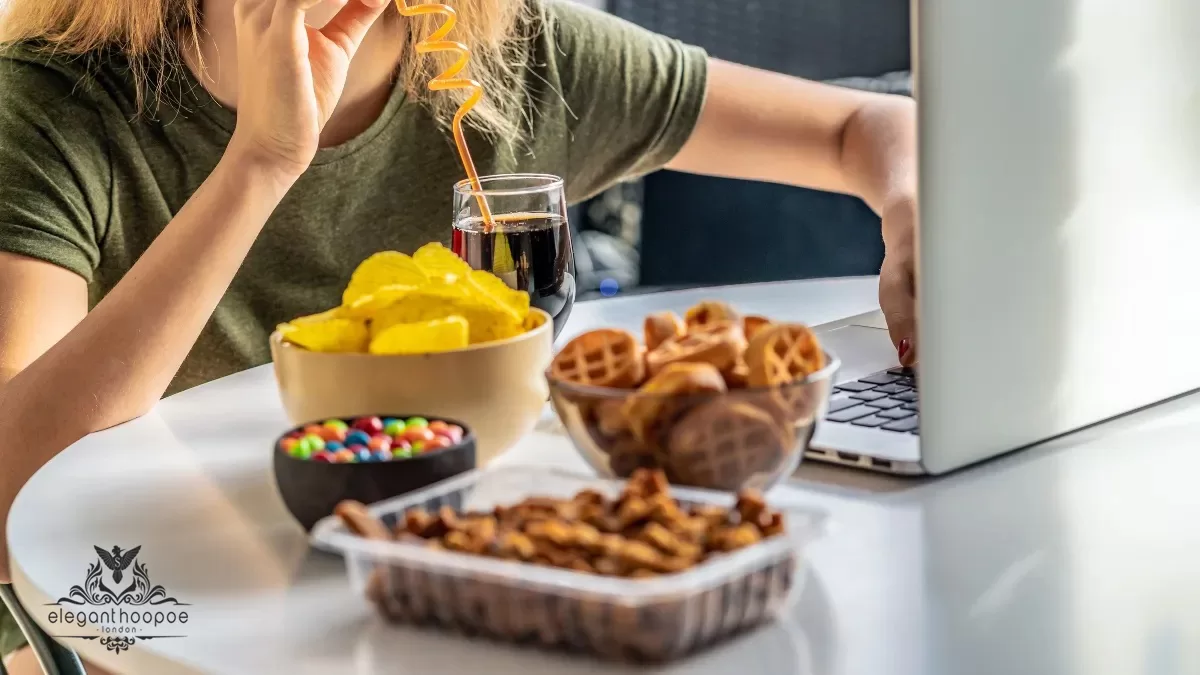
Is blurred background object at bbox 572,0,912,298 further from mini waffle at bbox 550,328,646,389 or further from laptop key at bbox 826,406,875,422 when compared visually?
mini waffle at bbox 550,328,646,389

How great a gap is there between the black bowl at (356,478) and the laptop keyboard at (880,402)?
0.27 m

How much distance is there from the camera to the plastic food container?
1.56 ft

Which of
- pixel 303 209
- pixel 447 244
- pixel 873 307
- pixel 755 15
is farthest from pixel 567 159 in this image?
pixel 755 15

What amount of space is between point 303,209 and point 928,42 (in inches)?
35.9

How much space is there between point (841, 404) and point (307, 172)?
0.78m

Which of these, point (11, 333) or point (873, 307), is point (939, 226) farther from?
point (11, 333)

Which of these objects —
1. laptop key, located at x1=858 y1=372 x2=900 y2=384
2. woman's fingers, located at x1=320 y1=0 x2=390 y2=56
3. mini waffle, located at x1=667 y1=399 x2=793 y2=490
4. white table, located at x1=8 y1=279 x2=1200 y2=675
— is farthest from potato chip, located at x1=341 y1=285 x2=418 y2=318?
woman's fingers, located at x1=320 y1=0 x2=390 y2=56

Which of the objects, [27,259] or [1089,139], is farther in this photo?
[27,259]

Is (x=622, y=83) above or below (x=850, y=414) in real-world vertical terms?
above

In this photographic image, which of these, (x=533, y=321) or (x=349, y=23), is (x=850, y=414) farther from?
(x=349, y=23)

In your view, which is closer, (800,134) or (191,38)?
(191,38)

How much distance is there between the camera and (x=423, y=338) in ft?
2.38

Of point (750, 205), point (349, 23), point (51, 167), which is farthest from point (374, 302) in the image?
point (750, 205)

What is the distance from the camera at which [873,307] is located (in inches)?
48.4
